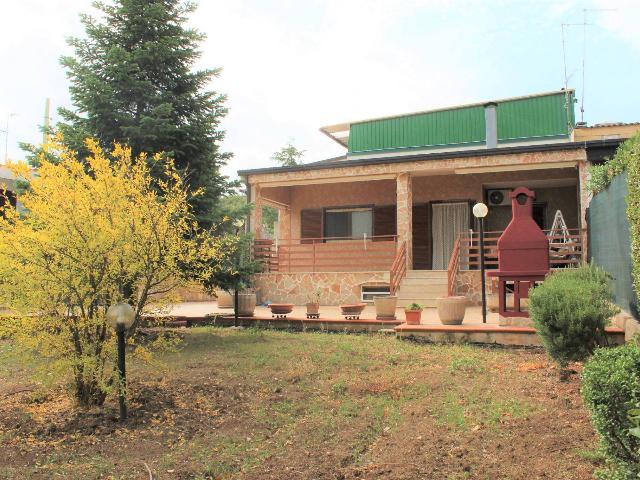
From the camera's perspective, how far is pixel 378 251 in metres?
17.0

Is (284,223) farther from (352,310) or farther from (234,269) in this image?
(234,269)

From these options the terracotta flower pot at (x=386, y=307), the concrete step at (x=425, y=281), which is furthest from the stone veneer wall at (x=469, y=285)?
the terracotta flower pot at (x=386, y=307)

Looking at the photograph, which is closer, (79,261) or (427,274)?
(79,261)

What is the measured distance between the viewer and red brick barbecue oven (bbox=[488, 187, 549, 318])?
365 inches

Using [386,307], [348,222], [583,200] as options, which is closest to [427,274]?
[348,222]

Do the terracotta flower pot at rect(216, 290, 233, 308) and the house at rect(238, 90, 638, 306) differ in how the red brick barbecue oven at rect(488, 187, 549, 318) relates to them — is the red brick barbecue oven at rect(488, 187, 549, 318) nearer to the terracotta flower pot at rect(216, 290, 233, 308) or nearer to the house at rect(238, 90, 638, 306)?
the house at rect(238, 90, 638, 306)

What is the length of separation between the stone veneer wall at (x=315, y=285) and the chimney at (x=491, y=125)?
23.5 feet

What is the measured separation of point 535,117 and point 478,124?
224 centimetres

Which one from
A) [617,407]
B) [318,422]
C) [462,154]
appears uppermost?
[462,154]

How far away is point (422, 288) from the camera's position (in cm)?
1488

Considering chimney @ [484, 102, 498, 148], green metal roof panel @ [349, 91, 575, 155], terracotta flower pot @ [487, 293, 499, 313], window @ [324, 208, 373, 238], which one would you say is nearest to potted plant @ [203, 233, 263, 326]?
terracotta flower pot @ [487, 293, 499, 313]

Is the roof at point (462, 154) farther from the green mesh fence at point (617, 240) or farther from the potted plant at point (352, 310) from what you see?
the potted plant at point (352, 310)

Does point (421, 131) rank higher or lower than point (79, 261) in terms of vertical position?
higher

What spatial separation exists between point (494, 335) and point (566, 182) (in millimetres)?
10105
